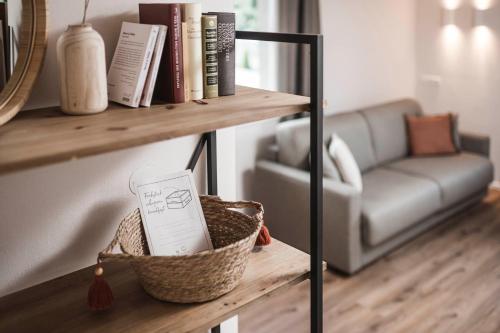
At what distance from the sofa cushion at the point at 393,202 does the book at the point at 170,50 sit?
81.2 inches

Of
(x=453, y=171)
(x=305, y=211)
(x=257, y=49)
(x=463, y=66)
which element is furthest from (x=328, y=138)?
(x=463, y=66)

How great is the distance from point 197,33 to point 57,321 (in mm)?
724

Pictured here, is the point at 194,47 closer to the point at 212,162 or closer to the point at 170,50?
the point at 170,50

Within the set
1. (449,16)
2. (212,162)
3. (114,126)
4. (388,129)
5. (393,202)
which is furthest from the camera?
(449,16)

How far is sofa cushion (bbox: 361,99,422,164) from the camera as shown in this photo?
407 cm

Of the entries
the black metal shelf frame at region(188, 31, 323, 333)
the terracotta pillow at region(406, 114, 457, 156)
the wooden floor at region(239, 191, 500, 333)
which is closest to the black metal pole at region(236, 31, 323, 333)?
the black metal shelf frame at region(188, 31, 323, 333)

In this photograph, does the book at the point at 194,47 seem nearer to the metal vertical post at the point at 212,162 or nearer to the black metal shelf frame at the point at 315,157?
the black metal shelf frame at the point at 315,157

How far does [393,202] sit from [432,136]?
1103 millimetres

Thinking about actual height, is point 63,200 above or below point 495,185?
above

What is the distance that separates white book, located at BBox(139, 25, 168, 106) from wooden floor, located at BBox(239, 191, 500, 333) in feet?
5.84

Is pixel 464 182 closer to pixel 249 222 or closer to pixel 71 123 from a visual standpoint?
pixel 249 222

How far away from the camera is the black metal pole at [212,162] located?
1.70m

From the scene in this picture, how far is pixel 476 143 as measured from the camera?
4.26 m

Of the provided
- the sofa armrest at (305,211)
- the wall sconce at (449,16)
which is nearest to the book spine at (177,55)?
the sofa armrest at (305,211)
